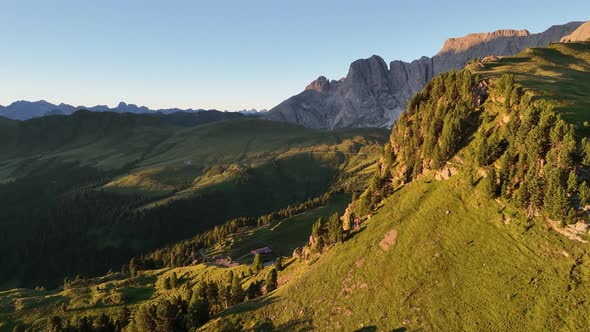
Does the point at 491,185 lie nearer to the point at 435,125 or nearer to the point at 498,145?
the point at 498,145

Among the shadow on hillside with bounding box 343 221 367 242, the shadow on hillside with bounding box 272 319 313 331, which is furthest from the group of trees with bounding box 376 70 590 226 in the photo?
the shadow on hillside with bounding box 272 319 313 331

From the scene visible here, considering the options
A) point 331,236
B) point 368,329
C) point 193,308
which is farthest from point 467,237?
point 193,308

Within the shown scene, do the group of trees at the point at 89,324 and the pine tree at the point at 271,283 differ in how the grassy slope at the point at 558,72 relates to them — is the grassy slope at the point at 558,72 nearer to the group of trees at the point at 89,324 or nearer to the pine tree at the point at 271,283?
the pine tree at the point at 271,283

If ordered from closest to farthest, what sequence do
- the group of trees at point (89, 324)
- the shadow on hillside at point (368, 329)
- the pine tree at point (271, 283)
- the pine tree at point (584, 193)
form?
1. the pine tree at point (584, 193)
2. the shadow on hillside at point (368, 329)
3. the pine tree at point (271, 283)
4. the group of trees at point (89, 324)

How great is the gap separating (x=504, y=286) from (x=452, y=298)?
28.8ft

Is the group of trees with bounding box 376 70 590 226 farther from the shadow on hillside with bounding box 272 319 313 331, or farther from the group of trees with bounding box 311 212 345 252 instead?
the shadow on hillside with bounding box 272 319 313 331

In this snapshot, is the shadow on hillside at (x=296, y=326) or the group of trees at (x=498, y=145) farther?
the shadow on hillside at (x=296, y=326)

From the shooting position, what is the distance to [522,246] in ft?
200

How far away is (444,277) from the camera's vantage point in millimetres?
63156

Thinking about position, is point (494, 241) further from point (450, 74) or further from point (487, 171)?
point (450, 74)

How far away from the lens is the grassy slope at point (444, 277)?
177 ft

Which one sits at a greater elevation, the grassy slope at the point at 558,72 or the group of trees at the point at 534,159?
the grassy slope at the point at 558,72

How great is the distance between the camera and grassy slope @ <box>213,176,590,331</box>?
54.1m

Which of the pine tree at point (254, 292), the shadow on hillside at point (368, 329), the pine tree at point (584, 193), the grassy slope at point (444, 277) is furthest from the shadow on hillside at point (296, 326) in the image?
the pine tree at point (584, 193)
